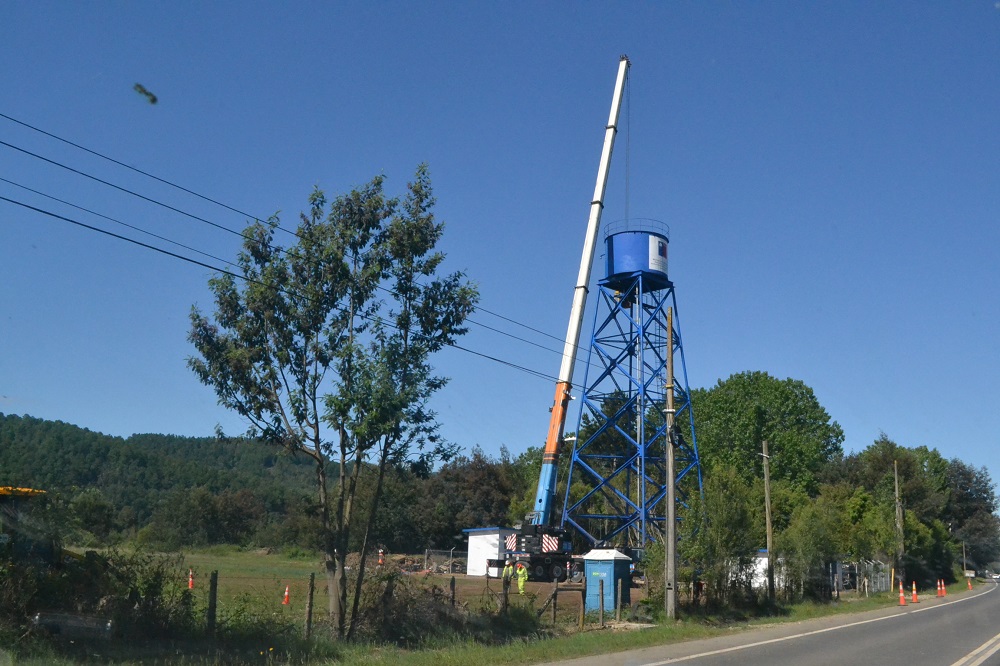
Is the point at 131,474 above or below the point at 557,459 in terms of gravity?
above

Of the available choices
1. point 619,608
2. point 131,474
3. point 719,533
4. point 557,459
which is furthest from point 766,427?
point 131,474

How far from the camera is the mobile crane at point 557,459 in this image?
37.4 metres

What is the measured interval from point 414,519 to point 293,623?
59.6 meters

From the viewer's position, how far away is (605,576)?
1078 inches

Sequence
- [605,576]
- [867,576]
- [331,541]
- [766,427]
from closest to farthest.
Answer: [331,541] < [605,576] < [867,576] < [766,427]

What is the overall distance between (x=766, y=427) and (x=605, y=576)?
2006 inches

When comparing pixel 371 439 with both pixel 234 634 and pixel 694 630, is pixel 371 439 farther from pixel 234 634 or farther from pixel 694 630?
pixel 694 630

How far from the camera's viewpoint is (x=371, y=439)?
56.4ft

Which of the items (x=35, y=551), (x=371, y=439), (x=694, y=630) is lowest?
(x=694, y=630)

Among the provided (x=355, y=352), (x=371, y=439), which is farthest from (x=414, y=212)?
(x=371, y=439)

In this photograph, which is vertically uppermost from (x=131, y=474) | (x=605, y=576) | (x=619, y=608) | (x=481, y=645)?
(x=131, y=474)

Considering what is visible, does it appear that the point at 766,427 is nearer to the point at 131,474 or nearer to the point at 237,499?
the point at 237,499

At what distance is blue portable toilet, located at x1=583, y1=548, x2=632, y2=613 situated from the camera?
27172 mm

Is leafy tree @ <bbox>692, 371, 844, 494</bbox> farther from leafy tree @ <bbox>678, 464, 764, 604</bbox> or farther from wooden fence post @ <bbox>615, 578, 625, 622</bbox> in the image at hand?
wooden fence post @ <bbox>615, 578, 625, 622</bbox>
